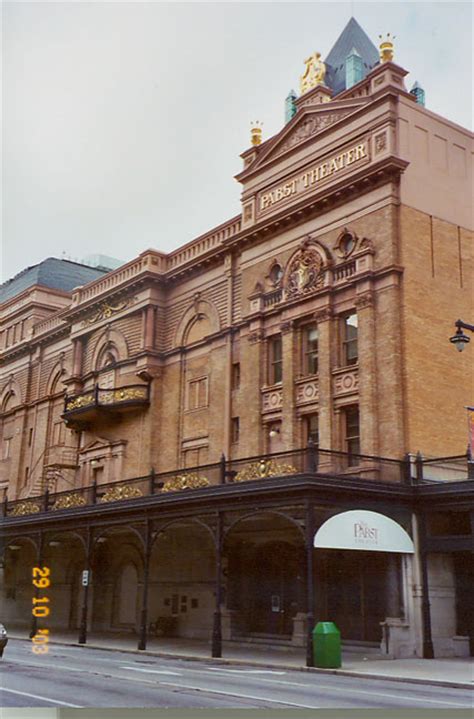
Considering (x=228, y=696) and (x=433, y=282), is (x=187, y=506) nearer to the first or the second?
(x=433, y=282)

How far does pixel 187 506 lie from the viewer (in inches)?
1102

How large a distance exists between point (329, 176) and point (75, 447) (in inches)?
813

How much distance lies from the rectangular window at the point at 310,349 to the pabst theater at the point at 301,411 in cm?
9

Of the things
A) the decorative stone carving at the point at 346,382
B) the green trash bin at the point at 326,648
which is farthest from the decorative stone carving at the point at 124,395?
the green trash bin at the point at 326,648

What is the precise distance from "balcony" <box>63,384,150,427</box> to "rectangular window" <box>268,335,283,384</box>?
26.6 feet

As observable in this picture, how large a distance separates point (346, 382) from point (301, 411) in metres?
2.45

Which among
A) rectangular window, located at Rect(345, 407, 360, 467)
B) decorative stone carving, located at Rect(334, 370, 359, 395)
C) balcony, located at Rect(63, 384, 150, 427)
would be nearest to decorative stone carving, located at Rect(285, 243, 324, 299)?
decorative stone carving, located at Rect(334, 370, 359, 395)

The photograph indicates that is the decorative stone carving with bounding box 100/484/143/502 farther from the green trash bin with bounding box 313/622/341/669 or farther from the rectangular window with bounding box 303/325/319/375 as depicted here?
the green trash bin with bounding box 313/622/341/669

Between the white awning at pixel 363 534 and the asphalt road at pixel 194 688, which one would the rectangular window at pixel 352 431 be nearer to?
the white awning at pixel 363 534

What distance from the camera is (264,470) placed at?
2716cm

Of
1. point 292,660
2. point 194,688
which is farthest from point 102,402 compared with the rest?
point 194,688

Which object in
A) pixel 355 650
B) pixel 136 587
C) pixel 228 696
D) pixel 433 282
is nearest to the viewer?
pixel 228 696

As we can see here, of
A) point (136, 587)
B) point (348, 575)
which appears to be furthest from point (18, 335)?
point (348, 575)
